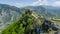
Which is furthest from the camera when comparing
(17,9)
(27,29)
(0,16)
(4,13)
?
(17,9)

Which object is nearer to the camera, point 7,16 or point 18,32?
point 18,32

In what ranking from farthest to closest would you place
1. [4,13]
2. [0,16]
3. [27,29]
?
[4,13] < [0,16] < [27,29]

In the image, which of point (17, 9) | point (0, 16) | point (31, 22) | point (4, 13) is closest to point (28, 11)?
point (31, 22)

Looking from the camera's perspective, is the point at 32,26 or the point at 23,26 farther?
the point at 23,26

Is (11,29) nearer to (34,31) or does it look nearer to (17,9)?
(34,31)

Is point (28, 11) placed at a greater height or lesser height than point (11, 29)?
greater

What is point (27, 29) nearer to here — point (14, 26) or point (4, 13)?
point (14, 26)
